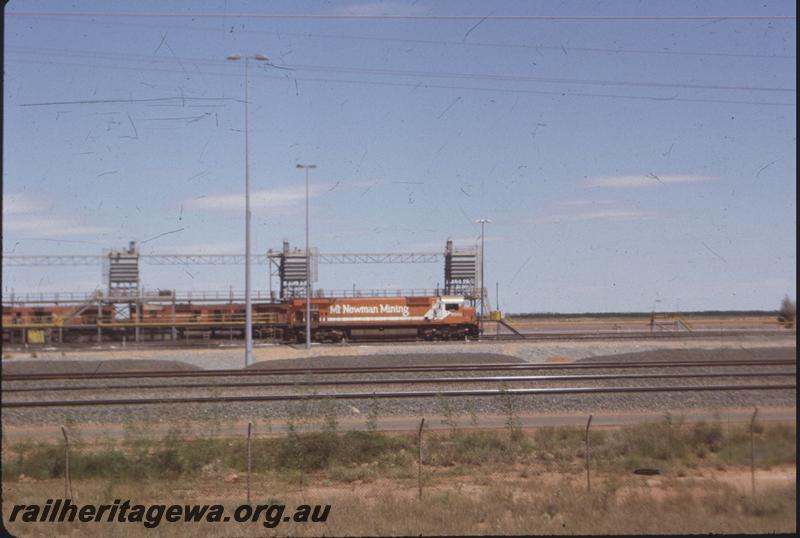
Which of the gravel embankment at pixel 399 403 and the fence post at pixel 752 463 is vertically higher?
the fence post at pixel 752 463

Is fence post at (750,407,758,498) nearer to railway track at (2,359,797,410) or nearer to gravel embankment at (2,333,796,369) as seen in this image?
railway track at (2,359,797,410)

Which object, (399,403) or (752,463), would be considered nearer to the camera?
(752,463)

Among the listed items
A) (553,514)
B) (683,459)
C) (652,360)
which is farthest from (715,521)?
(652,360)

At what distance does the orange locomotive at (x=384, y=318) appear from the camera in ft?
159

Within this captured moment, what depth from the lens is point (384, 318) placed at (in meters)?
49.2

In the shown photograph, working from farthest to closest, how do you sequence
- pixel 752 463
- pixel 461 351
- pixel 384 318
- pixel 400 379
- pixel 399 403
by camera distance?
pixel 384 318 < pixel 461 351 < pixel 400 379 < pixel 399 403 < pixel 752 463

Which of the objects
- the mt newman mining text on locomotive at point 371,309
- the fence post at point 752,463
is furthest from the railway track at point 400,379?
the mt newman mining text on locomotive at point 371,309

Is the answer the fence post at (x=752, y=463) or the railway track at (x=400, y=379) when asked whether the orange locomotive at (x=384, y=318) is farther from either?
the fence post at (x=752, y=463)

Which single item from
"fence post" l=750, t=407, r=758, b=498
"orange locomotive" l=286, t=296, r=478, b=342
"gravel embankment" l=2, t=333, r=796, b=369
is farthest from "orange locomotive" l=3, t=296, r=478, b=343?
"fence post" l=750, t=407, r=758, b=498

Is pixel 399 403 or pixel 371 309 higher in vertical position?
pixel 371 309

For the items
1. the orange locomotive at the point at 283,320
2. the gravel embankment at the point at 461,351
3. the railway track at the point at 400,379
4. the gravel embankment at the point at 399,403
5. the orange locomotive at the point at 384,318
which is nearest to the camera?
the gravel embankment at the point at 399,403

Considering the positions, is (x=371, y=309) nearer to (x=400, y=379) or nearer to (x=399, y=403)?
(x=400, y=379)

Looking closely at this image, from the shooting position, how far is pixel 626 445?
12.6m

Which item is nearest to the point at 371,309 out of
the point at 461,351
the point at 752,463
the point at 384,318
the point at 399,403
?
the point at 384,318
